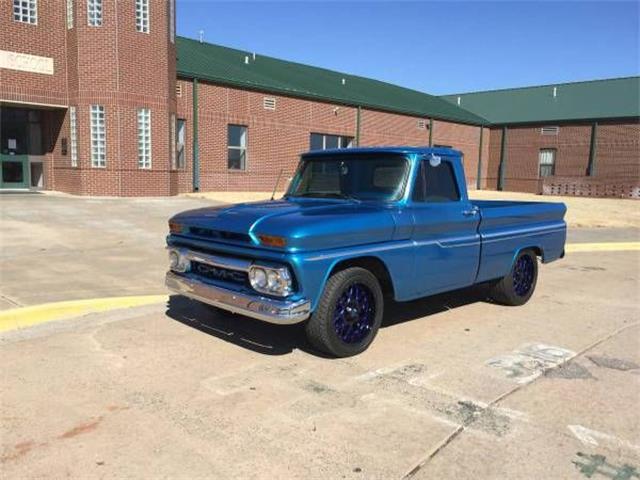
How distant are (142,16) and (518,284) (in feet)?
53.1

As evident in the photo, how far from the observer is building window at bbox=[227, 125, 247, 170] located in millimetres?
24922

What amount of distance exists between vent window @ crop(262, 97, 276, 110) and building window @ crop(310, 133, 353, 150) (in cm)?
294

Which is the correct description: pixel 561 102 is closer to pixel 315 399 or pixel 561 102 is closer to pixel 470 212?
pixel 470 212

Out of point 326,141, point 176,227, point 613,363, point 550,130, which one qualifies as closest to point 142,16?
point 326,141

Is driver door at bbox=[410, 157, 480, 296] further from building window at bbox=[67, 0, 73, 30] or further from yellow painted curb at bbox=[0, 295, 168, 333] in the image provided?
building window at bbox=[67, 0, 73, 30]

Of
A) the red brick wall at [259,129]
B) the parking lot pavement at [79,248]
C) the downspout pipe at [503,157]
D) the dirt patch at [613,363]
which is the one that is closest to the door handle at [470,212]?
the dirt patch at [613,363]

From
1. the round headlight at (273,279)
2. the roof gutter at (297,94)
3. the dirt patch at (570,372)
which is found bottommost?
the dirt patch at (570,372)

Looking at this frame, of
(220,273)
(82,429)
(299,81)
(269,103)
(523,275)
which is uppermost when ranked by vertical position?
(299,81)

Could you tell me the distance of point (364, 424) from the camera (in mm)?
3875

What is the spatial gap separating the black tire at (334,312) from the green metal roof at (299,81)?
1906 centimetres

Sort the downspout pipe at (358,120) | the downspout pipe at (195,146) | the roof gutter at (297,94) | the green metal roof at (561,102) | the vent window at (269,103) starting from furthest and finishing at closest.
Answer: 1. the green metal roof at (561,102)
2. the downspout pipe at (358,120)
3. the vent window at (269,103)
4. the roof gutter at (297,94)
5. the downspout pipe at (195,146)

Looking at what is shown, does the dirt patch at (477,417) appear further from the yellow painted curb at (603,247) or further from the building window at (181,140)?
the building window at (181,140)

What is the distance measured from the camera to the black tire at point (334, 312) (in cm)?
490

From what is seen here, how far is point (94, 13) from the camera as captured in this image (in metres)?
18.7
